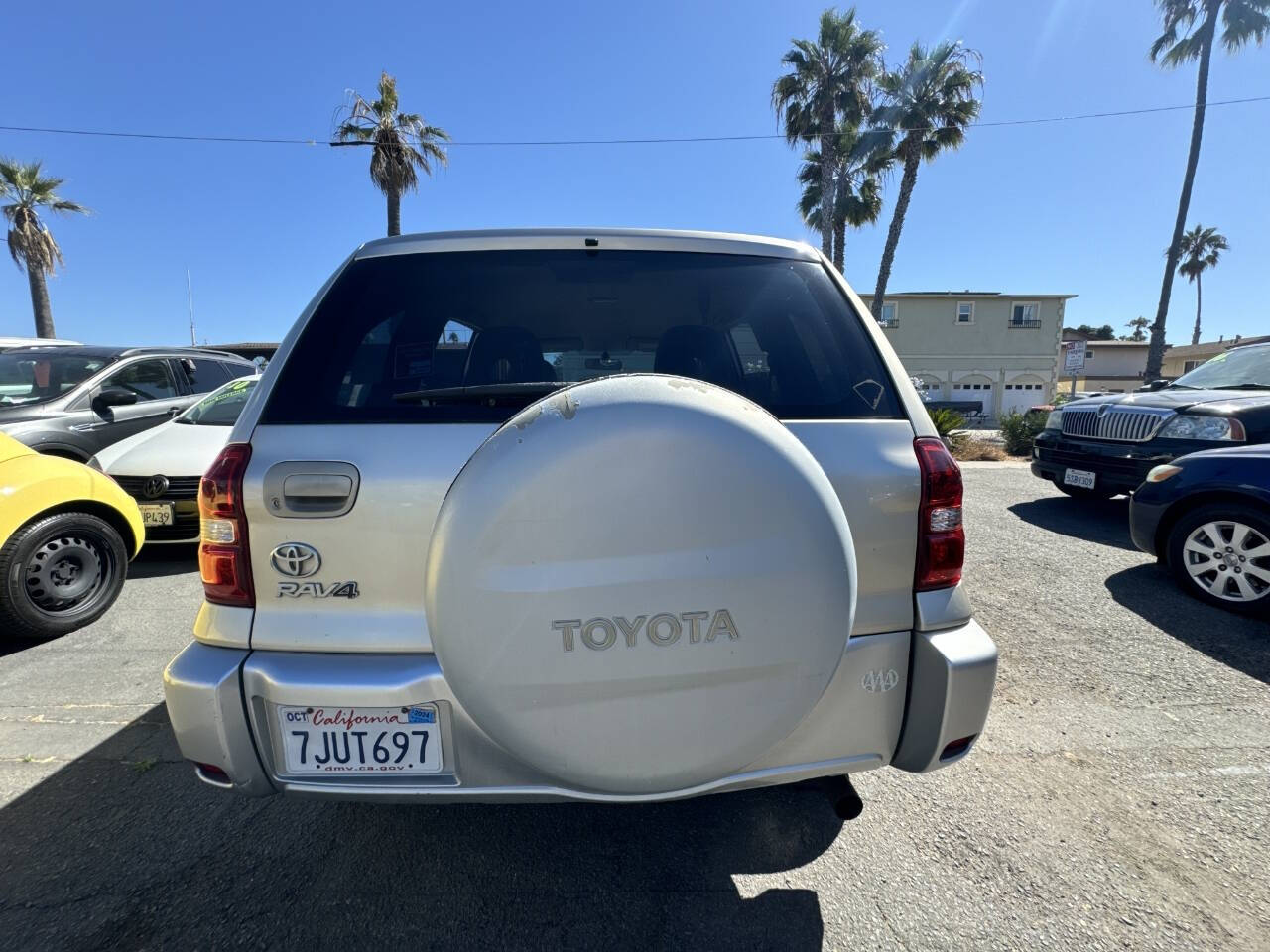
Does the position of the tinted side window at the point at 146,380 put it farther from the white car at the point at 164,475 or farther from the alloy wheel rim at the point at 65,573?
the alloy wheel rim at the point at 65,573

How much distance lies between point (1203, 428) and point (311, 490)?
693 centimetres

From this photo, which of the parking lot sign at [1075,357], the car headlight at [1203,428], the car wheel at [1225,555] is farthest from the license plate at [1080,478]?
the parking lot sign at [1075,357]

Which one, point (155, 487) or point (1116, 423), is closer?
point (155, 487)

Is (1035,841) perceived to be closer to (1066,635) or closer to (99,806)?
(1066,635)

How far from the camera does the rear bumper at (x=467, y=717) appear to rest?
139 cm

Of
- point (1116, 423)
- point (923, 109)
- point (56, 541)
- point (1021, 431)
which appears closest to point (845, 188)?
point (923, 109)

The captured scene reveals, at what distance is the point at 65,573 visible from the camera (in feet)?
11.9

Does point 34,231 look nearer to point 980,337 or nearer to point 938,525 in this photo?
point 938,525

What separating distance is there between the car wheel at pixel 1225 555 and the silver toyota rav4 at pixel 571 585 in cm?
358

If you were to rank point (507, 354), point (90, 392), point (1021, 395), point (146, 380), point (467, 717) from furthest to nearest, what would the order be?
point (1021, 395), point (146, 380), point (90, 392), point (507, 354), point (467, 717)

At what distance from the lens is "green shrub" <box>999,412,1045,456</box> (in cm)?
1277

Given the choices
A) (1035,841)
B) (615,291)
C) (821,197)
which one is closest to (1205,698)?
(1035,841)

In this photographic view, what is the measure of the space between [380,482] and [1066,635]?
387 centimetres

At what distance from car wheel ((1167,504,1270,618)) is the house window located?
3119 cm
